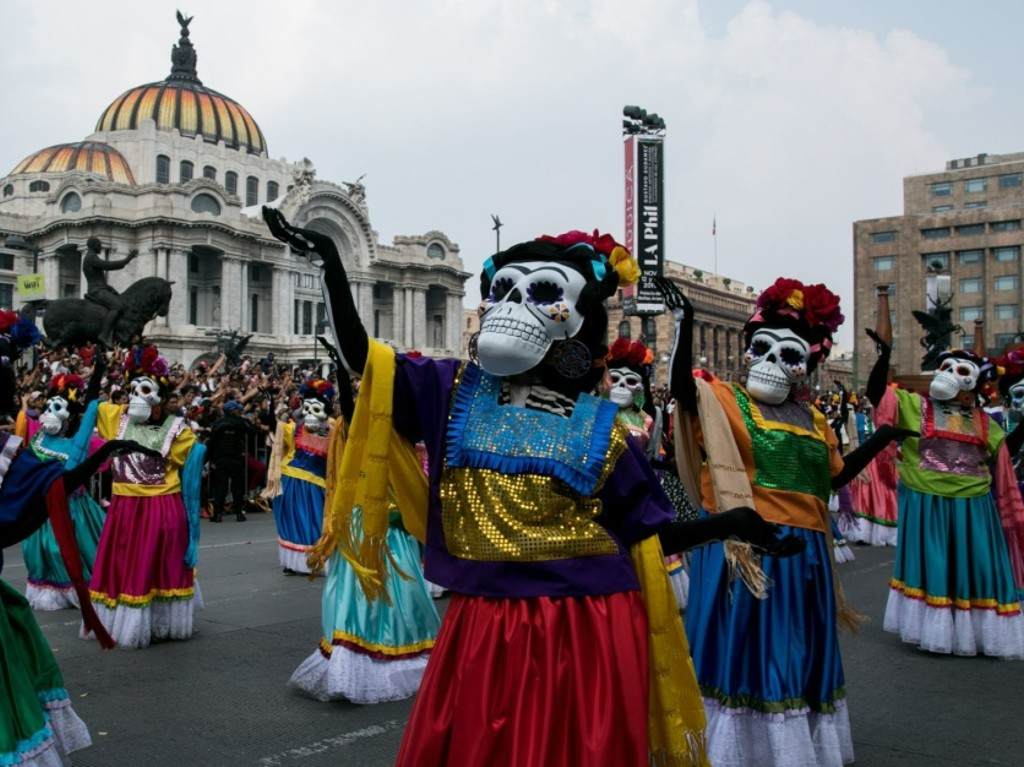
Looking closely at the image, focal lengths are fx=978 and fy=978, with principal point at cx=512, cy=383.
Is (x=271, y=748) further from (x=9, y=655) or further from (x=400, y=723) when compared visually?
(x=9, y=655)

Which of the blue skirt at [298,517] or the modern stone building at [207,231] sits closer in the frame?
the blue skirt at [298,517]

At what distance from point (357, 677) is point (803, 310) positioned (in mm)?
3354

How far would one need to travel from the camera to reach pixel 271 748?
5.03m

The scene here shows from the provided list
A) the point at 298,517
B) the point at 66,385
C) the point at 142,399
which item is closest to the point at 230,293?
the point at 298,517

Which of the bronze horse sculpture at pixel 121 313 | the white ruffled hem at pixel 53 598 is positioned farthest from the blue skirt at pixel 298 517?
the bronze horse sculpture at pixel 121 313

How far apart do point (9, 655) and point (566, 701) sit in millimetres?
2276

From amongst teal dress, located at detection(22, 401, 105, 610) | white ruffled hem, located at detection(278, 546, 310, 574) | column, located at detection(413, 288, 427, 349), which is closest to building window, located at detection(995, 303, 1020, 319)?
column, located at detection(413, 288, 427, 349)

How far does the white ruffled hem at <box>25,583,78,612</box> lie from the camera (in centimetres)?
892

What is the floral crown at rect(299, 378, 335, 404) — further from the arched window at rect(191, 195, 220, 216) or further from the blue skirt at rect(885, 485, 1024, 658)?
the arched window at rect(191, 195, 220, 216)

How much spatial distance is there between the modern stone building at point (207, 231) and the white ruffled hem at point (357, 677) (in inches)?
1721

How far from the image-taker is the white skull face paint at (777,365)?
4.67 meters

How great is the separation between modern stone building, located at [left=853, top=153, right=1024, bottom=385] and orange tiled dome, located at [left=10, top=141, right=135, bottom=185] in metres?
52.2

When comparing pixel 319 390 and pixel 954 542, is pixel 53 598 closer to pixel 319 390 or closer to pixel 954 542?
pixel 319 390

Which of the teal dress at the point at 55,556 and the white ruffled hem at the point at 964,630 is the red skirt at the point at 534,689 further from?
the teal dress at the point at 55,556
